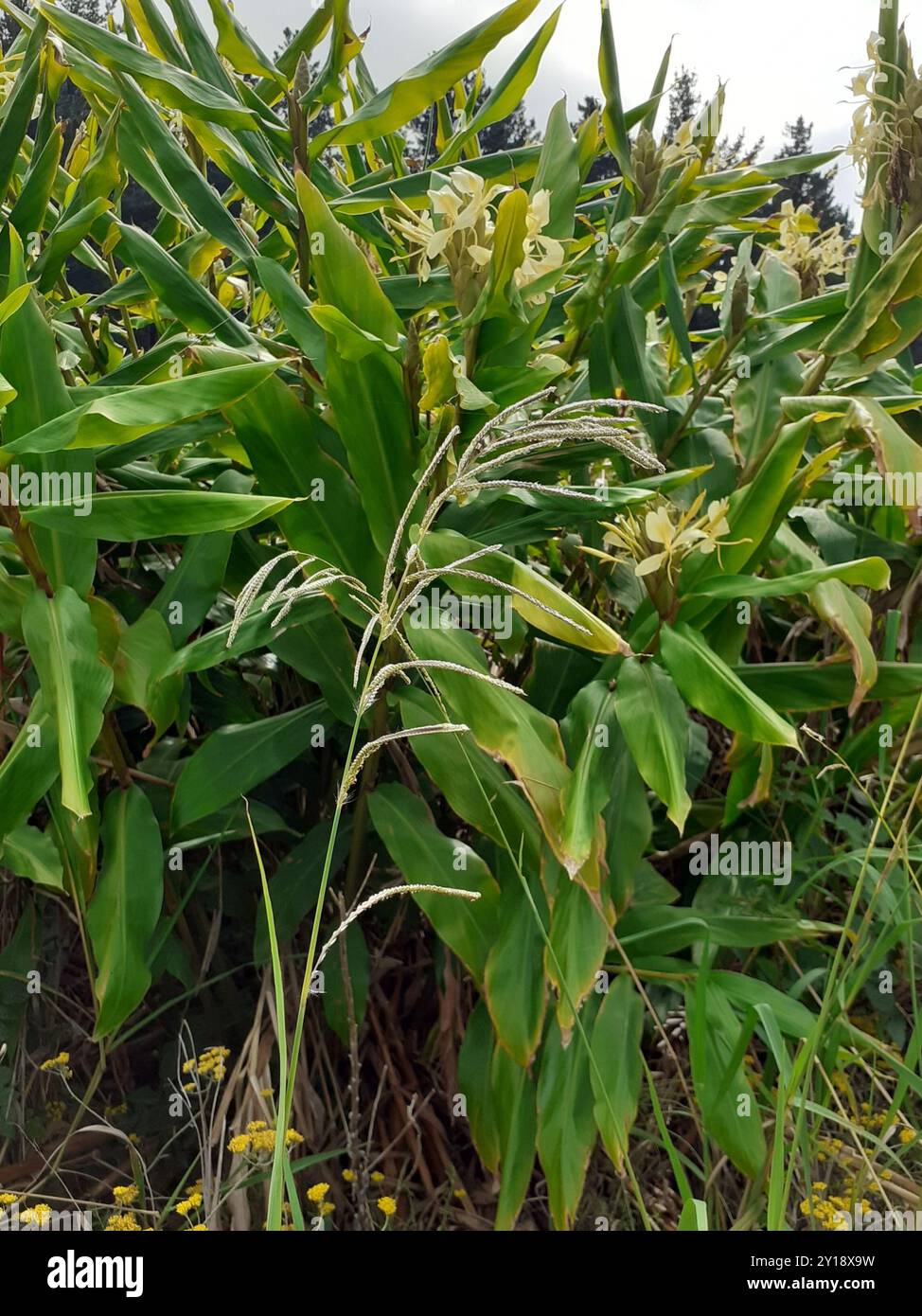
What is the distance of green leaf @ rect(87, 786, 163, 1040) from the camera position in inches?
33.6

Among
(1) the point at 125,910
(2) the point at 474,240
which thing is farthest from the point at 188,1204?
(2) the point at 474,240

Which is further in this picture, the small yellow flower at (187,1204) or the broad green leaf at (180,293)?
the broad green leaf at (180,293)

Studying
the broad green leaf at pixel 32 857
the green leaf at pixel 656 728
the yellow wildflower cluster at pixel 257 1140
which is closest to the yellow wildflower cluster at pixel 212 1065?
the yellow wildflower cluster at pixel 257 1140

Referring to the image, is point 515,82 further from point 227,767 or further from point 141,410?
point 227,767

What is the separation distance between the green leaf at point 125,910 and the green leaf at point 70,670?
0.40ft

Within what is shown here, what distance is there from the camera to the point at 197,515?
0.80 m

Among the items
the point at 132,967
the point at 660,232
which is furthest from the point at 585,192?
the point at 132,967

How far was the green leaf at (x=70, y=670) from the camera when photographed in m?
0.77

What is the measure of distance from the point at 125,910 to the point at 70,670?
22cm

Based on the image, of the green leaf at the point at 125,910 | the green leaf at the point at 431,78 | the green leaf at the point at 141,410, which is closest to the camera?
the green leaf at the point at 141,410

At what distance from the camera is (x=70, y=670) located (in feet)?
2.64

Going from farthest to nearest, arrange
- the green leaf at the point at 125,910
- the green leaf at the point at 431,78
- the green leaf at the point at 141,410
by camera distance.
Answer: the green leaf at the point at 431,78 → the green leaf at the point at 125,910 → the green leaf at the point at 141,410

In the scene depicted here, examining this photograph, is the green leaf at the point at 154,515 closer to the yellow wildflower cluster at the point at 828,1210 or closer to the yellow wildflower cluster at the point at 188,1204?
the yellow wildflower cluster at the point at 188,1204

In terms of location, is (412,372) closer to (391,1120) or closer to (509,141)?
(391,1120)
